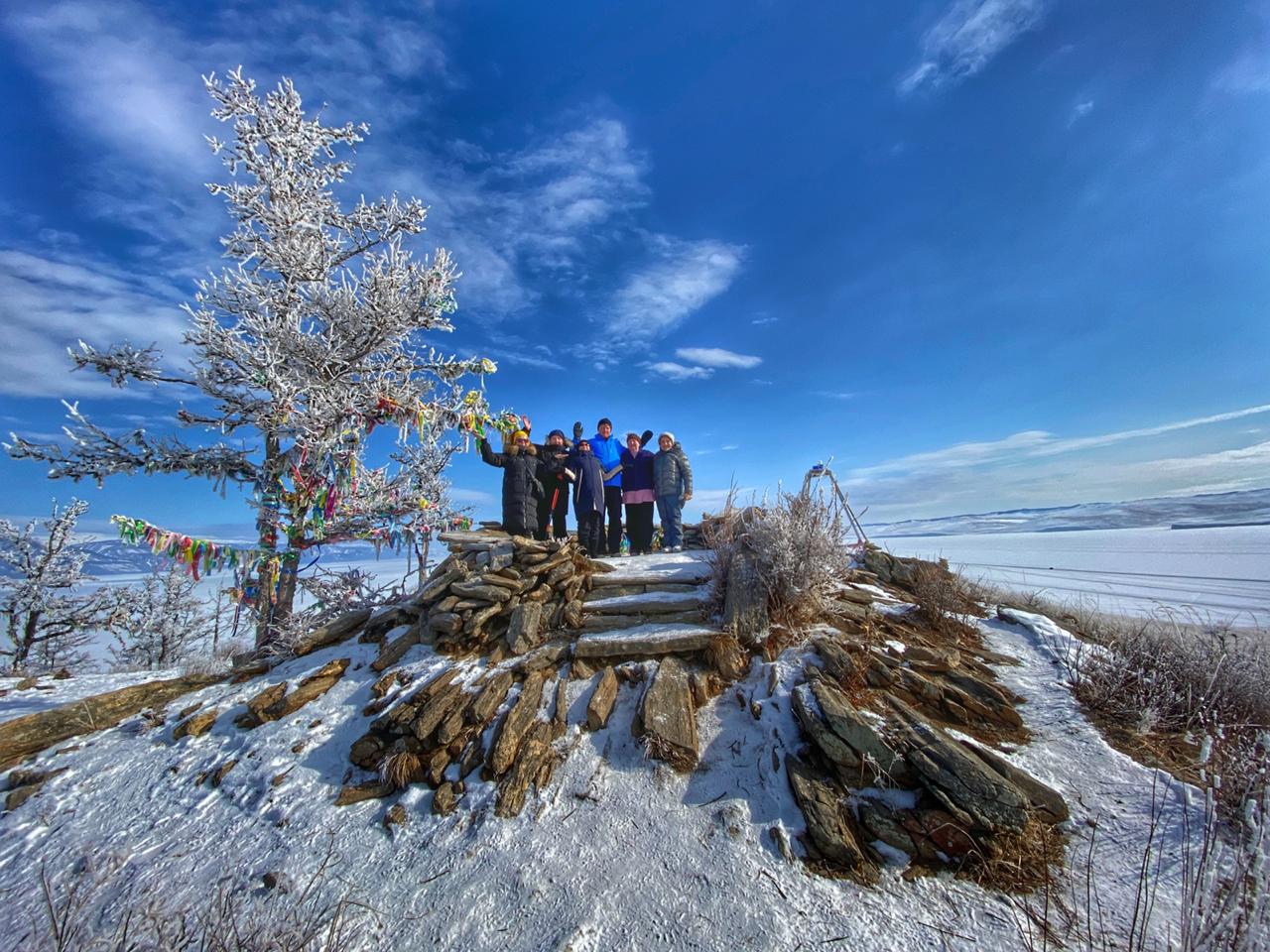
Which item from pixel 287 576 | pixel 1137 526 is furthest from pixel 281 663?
pixel 1137 526

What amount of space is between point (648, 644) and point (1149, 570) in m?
19.0

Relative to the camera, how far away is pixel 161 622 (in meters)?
17.1

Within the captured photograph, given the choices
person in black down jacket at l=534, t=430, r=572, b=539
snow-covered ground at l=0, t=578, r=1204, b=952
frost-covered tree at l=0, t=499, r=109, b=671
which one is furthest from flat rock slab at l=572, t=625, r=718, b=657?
frost-covered tree at l=0, t=499, r=109, b=671

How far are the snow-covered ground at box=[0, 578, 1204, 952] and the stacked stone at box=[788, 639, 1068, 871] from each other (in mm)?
188

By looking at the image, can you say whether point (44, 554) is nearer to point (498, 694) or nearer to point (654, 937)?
point (498, 694)

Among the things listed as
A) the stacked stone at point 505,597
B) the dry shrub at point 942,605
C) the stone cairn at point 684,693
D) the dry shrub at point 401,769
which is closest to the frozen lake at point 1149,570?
the dry shrub at point 942,605

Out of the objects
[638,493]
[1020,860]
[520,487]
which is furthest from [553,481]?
[1020,860]

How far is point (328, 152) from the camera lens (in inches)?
375

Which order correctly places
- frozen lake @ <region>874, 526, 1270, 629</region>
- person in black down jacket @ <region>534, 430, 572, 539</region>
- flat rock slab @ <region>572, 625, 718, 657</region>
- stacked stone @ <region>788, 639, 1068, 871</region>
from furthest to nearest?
person in black down jacket @ <region>534, 430, 572, 539</region> → frozen lake @ <region>874, 526, 1270, 629</region> → flat rock slab @ <region>572, 625, 718, 657</region> → stacked stone @ <region>788, 639, 1068, 871</region>

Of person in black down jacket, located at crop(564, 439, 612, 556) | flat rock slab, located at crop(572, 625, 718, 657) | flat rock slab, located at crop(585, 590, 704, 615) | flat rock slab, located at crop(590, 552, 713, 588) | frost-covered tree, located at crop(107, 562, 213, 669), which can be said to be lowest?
frost-covered tree, located at crop(107, 562, 213, 669)

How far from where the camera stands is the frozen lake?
8914mm

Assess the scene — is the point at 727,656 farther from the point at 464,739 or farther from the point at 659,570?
the point at 464,739

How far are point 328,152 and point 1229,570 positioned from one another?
25.1 meters

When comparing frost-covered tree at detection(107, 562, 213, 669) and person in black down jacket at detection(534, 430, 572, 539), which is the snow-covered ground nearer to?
person in black down jacket at detection(534, 430, 572, 539)
